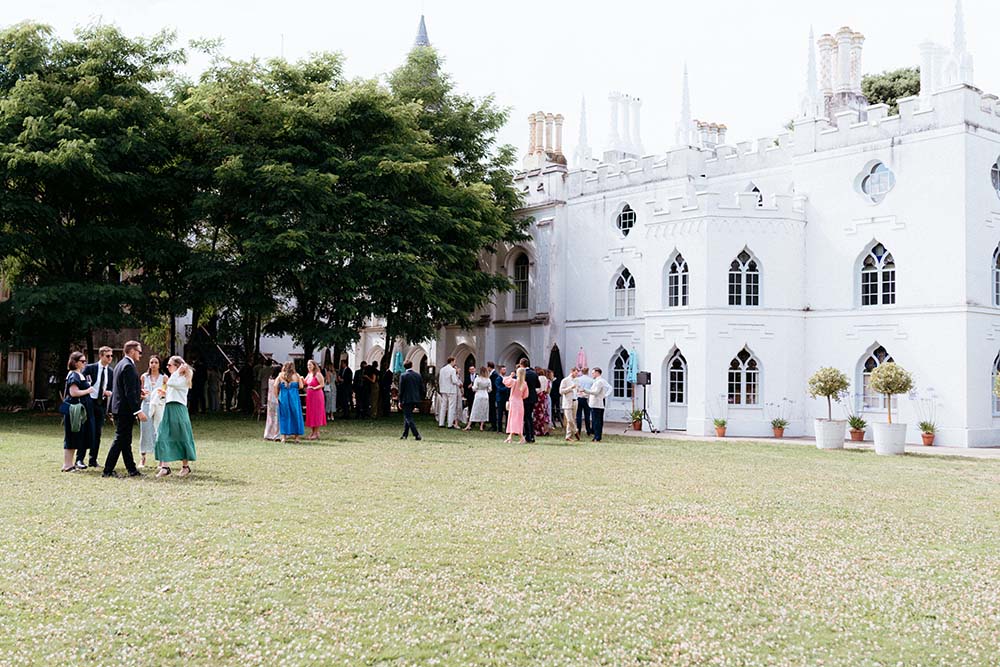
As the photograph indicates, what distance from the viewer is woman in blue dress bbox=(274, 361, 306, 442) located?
63.6ft

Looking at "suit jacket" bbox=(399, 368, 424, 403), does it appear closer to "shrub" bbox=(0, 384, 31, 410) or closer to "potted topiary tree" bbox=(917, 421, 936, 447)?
"potted topiary tree" bbox=(917, 421, 936, 447)

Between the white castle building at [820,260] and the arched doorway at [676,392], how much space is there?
64mm

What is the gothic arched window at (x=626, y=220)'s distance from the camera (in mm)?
31234

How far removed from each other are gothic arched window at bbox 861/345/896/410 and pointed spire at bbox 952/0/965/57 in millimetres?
7808

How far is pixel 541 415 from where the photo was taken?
23.4 m

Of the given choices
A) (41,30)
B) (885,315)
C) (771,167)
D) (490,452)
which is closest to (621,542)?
(490,452)

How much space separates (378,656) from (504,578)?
6.58 ft

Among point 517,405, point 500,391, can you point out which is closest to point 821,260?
point 500,391

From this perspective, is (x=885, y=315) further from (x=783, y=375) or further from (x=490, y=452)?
(x=490, y=452)

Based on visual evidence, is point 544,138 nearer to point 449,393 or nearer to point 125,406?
point 449,393

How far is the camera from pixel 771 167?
91.3 feet

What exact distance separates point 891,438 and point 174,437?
1447cm

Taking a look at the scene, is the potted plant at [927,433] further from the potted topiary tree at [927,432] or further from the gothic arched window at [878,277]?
the gothic arched window at [878,277]

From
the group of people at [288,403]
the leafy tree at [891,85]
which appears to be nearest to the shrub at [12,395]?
the group of people at [288,403]
